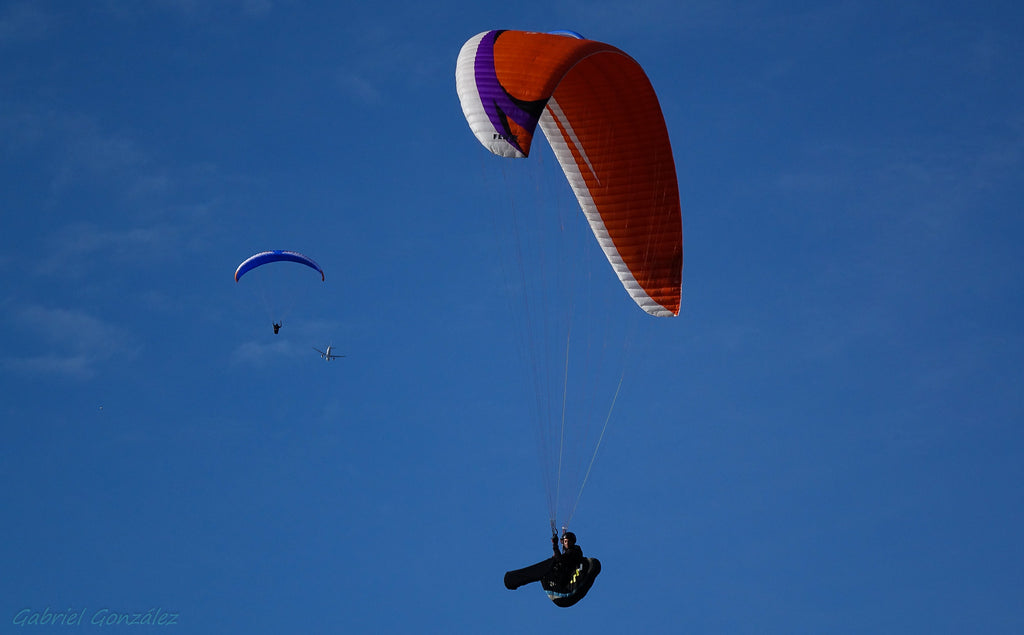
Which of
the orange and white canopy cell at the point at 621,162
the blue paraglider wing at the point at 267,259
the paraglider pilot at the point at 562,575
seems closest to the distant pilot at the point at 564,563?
the paraglider pilot at the point at 562,575

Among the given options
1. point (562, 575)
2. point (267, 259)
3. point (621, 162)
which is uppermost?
point (267, 259)

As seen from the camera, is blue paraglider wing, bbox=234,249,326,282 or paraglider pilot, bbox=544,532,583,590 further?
blue paraglider wing, bbox=234,249,326,282

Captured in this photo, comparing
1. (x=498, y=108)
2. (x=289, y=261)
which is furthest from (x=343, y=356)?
(x=498, y=108)

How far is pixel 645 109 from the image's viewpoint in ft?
85.9

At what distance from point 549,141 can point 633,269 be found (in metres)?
2.62

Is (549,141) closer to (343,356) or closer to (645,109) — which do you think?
(645,109)

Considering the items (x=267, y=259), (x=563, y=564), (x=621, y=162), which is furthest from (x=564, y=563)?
(x=267, y=259)

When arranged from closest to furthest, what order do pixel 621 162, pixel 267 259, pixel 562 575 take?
pixel 562 575, pixel 621 162, pixel 267 259

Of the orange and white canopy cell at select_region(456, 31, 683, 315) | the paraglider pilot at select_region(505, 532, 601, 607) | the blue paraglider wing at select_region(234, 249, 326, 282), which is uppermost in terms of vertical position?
the blue paraglider wing at select_region(234, 249, 326, 282)

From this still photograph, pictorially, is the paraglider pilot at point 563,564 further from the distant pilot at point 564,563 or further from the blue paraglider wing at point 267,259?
the blue paraglider wing at point 267,259

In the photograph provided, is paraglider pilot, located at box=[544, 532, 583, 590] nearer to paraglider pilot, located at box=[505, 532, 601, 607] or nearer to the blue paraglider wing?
paraglider pilot, located at box=[505, 532, 601, 607]

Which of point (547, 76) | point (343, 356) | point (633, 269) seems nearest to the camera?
point (547, 76)

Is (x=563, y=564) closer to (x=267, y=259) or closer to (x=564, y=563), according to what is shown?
(x=564, y=563)

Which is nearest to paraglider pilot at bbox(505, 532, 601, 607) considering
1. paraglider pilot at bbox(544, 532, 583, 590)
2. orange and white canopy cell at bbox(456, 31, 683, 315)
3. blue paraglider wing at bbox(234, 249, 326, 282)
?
paraglider pilot at bbox(544, 532, 583, 590)
